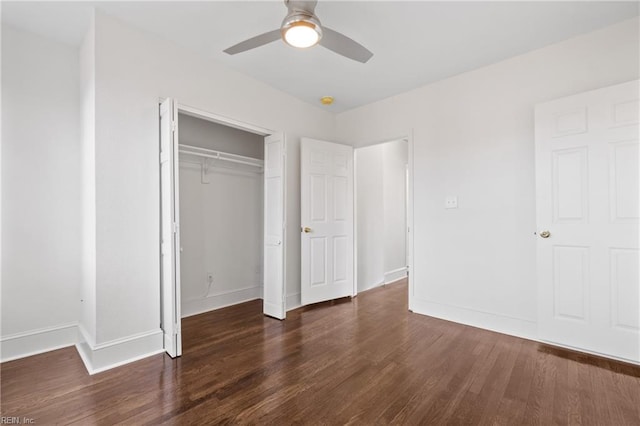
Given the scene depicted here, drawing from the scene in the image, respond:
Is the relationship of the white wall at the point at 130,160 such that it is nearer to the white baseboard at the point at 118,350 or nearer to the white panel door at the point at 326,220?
the white baseboard at the point at 118,350

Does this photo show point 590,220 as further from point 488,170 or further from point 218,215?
point 218,215

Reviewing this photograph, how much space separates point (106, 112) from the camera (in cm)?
234

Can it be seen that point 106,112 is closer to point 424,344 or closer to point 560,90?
point 424,344

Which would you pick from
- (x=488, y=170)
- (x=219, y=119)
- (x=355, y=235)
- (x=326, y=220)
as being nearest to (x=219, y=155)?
(x=219, y=119)

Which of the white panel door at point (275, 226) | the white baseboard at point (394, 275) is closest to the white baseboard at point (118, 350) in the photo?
the white panel door at point (275, 226)

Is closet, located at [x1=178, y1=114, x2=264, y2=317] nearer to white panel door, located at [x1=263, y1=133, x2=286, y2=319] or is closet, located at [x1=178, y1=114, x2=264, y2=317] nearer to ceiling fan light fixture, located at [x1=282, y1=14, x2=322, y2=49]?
white panel door, located at [x1=263, y1=133, x2=286, y2=319]

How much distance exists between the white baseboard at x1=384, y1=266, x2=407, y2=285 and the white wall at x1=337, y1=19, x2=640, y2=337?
1490 mm

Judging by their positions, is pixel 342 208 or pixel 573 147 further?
pixel 342 208

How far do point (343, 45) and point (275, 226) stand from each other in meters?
2.02

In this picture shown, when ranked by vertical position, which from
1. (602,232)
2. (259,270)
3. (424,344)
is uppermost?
(602,232)

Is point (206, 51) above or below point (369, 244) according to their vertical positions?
above

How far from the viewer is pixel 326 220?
397 cm

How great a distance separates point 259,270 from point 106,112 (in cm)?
262

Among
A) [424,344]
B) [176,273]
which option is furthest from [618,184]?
[176,273]
